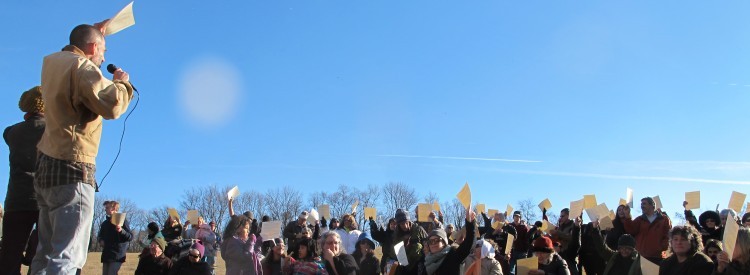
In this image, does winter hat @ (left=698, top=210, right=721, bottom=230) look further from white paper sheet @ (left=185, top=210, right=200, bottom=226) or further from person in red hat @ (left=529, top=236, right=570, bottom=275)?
white paper sheet @ (left=185, top=210, right=200, bottom=226)

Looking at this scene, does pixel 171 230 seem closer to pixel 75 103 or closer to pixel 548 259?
pixel 548 259

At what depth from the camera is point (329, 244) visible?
7.50 m

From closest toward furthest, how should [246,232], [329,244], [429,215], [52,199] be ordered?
[52,199] < [329,244] < [246,232] < [429,215]

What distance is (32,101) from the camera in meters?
4.70

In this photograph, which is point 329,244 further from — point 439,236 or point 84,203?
point 84,203

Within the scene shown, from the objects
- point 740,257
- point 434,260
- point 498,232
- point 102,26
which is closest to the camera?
point 102,26

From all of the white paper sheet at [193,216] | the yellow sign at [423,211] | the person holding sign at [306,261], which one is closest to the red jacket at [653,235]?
the yellow sign at [423,211]

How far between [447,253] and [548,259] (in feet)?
4.98

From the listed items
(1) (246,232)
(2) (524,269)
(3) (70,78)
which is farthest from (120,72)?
(1) (246,232)

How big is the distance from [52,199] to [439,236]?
172 inches

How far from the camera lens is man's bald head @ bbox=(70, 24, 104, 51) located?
3836 millimetres

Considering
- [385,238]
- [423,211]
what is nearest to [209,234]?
[385,238]

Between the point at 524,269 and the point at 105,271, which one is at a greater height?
the point at 524,269

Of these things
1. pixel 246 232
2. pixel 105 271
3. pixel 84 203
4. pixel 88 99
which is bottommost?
pixel 105 271
